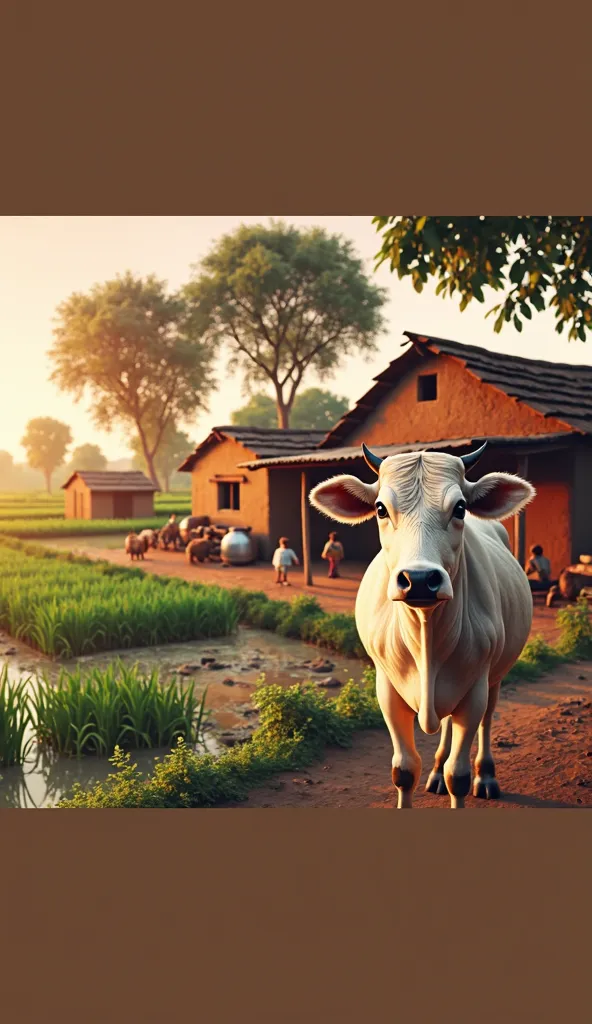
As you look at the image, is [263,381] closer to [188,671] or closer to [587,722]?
[188,671]

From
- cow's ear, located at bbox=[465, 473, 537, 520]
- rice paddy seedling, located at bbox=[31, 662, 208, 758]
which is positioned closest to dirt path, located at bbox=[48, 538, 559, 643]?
rice paddy seedling, located at bbox=[31, 662, 208, 758]

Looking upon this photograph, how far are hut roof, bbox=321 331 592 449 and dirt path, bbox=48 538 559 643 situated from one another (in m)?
2.78

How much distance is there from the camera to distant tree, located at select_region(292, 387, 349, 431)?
1887 inches

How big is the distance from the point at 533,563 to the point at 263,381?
14.1m

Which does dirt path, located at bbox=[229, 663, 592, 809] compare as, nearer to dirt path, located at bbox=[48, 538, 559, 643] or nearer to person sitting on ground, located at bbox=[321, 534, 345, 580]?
dirt path, located at bbox=[48, 538, 559, 643]

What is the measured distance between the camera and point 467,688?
10.1 ft

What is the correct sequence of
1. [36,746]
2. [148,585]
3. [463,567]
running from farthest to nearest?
1. [148,585]
2. [36,746]
3. [463,567]

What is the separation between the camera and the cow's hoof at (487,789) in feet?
13.1

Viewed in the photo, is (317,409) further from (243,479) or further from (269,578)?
(269,578)

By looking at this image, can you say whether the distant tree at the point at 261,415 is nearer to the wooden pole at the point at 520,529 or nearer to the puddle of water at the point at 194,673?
the wooden pole at the point at 520,529

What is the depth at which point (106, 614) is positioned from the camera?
8.44 metres

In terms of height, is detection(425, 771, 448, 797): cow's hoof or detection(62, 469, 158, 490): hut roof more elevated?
detection(62, 469, 158, 490): hut roof

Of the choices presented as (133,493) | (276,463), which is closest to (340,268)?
(276,463)

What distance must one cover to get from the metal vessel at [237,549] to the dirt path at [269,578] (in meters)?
0.15
